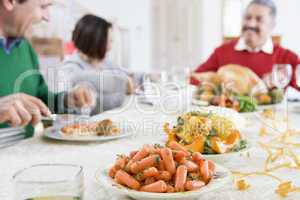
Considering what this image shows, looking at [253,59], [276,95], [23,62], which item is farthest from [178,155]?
[253,59]

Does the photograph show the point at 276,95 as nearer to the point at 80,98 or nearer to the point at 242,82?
the point at 242,82

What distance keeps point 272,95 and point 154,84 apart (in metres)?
0.50

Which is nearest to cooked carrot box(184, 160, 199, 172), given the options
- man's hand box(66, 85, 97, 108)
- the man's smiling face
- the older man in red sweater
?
man's hand box(66, 85, 97, 108)

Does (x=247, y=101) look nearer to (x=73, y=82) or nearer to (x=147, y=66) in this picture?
(x=73, y=82)

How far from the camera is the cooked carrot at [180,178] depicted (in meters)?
0.69

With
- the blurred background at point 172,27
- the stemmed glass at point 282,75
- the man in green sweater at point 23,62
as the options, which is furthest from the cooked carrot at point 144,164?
the blurred background at point 172,27

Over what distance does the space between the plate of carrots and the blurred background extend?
3955 millimetres

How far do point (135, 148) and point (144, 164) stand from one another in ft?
1.50

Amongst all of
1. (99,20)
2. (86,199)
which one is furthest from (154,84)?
(99,20)

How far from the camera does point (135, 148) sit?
1.17 m

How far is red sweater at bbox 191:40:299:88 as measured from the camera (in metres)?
2.73

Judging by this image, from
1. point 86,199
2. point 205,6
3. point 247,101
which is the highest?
point 205,6

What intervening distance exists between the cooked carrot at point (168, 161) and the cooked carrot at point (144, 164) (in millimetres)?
12

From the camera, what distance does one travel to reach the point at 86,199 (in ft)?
2.46
